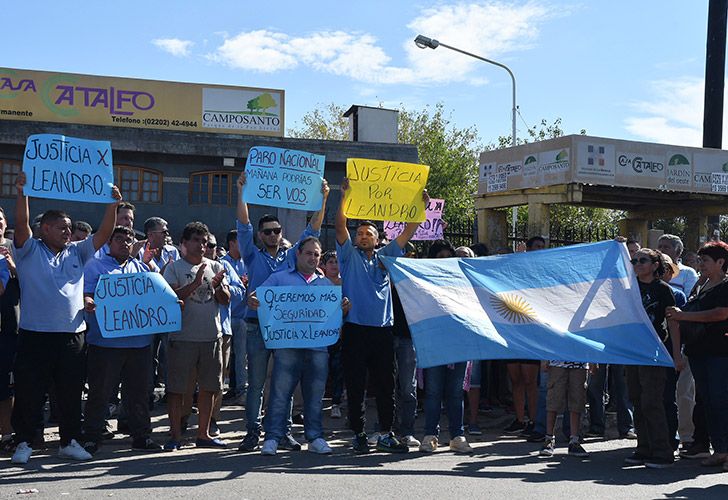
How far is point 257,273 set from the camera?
25.3 feet

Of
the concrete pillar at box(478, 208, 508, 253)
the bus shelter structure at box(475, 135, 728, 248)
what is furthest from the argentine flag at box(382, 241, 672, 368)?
the concrete pillar at box(478, 208, 508, 253)

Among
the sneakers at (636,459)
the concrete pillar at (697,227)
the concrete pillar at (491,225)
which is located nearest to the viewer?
the sneakers at (636,459)

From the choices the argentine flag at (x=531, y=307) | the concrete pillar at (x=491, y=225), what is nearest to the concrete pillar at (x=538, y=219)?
the concrete pillar at (x=491, y=225)

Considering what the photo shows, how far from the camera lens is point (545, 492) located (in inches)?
234

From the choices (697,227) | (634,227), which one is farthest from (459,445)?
(634,227)

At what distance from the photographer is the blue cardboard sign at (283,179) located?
310 inches

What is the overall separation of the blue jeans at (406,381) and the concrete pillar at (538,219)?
20.5 feet

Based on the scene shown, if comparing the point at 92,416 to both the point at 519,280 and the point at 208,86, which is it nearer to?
the point at 519,280

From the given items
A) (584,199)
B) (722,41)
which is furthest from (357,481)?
(722,41)

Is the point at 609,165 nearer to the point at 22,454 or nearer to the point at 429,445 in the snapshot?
the point at 429,445

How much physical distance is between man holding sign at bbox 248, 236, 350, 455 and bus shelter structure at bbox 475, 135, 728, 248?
6.12 metres

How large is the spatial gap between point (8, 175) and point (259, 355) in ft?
61.3

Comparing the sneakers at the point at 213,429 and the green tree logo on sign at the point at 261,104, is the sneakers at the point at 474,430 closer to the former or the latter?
the sneakers at the point at 213,429

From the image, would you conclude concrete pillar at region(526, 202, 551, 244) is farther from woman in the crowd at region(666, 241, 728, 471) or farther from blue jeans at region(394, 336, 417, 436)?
blue jeans at region(394, 336, 417, 436)
